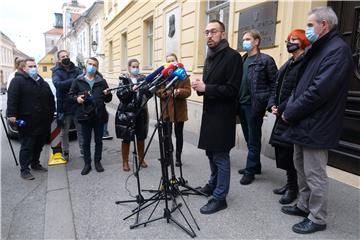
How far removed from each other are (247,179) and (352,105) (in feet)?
6.02

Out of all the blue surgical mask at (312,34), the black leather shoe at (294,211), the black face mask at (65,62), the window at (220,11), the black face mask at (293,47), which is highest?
the window at (220,11)

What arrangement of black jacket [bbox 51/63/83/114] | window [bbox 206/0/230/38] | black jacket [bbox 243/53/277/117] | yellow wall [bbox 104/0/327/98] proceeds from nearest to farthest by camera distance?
black jacket [bbox 243/53/277/117]
yellow wall [bbox 104/0/327/98]
black jacket [bbox 51/63/83/114]
window [bbox 206/0/230/38]

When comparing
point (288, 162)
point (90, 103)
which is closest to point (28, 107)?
point (90, 103)

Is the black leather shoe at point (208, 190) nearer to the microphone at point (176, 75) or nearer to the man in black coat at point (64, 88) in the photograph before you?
the microphone at point (176, 75)

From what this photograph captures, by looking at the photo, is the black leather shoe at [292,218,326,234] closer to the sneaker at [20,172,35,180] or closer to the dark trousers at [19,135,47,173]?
the sneaker at [20,172,35,180]

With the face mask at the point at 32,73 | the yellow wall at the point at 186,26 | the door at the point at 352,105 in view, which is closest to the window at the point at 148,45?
the yellow wall at the point at 186,26

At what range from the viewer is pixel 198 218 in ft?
9.61

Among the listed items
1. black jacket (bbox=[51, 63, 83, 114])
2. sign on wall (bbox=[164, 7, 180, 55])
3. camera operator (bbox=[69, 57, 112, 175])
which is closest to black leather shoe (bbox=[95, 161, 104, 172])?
camera operator (bbox=[69, 57, 112, 175])

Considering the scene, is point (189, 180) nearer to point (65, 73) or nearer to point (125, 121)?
point (125, 121)

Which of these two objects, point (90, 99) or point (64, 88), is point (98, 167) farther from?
point (64, 88)

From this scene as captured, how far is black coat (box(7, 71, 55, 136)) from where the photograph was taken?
4012 millimetres

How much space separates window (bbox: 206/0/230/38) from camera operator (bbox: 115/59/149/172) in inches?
124

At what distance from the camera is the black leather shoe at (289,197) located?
10.6 feet

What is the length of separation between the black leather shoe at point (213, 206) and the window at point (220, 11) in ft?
14.7
